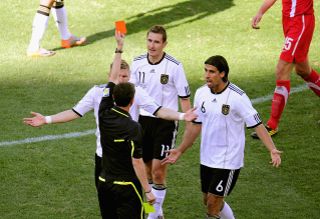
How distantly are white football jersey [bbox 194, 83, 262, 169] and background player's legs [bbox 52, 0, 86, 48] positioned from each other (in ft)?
23.9

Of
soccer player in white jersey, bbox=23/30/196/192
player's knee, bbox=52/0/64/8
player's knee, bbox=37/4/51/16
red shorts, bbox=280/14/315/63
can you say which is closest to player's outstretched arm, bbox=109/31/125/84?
soccer player in white jersey, bbox=23/30/196/192

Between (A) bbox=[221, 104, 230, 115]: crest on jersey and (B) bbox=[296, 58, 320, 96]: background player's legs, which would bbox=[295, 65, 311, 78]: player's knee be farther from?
(A) bbox=[221, 104, 230, 115]: crest on jersey

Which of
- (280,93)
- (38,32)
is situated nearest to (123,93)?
(280,93)

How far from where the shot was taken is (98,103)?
8312 millimetres

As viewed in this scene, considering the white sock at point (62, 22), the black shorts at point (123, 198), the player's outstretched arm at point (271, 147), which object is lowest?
the black shorts at point (123, 198)

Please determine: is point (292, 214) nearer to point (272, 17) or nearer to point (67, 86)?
point (67, 86)

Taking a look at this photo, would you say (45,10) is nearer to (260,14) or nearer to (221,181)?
(260,14)

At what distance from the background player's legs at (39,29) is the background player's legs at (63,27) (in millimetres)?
281

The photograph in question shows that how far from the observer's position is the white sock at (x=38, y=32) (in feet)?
48.4

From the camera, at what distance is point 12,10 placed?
17.2 meters

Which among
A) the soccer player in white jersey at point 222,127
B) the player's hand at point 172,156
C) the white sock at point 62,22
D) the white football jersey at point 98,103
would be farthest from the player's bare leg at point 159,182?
the white sock at point 62,22

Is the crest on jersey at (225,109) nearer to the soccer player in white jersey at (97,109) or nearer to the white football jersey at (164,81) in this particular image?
the soccer player in white jersey at (97,109)

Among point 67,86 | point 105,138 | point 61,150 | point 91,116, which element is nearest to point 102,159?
point 105,138

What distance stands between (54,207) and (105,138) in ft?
7.33
